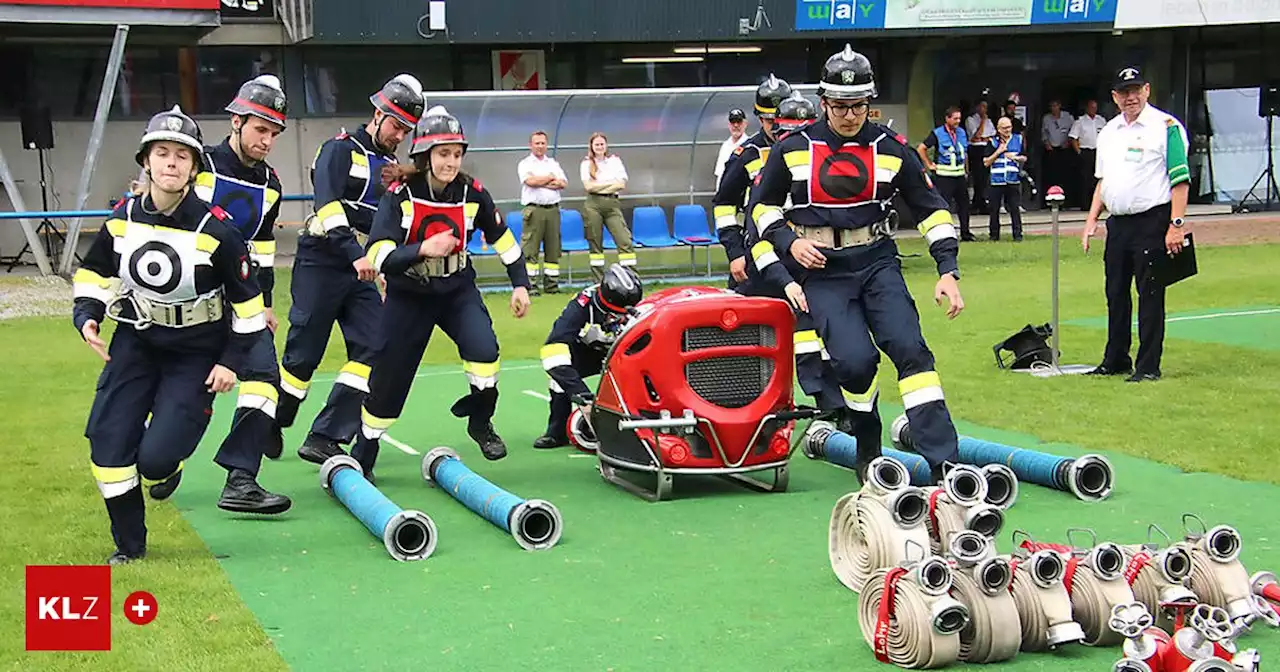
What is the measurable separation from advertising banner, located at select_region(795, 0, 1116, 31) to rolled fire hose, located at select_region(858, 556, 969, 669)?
22508 millimetres

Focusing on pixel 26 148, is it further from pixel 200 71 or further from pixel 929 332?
pixel 929 332

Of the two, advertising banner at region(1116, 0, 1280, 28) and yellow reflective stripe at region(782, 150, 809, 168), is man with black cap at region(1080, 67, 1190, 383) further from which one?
advertising banner at region(1116, 0, 1280, 28)

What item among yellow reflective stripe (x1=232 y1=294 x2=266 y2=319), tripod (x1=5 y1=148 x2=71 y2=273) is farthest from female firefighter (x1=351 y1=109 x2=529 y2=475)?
tripod (x1=5 y1=148 x2=71 y2=273)

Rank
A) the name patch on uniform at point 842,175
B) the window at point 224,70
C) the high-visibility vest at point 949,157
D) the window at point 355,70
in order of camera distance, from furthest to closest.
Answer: the window at point 355,70 < the window at point 224,70 < the high-visibility vest at point 949,157 < the name patch on uniform at point 842,175

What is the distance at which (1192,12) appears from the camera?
29250 millimetres

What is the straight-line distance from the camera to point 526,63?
27484 mm

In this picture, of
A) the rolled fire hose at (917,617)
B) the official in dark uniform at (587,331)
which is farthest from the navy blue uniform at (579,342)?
the rolled fire hose at (917,617)

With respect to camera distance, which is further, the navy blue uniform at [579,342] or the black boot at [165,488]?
the navy blue uniform at [579,342]

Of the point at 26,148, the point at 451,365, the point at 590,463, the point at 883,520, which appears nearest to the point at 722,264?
the point at 451,365

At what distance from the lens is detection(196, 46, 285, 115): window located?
2602 centimetres

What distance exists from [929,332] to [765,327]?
705 cm

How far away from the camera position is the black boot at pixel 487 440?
9.43m

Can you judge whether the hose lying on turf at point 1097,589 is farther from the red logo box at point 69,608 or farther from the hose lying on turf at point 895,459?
the red logo box at point 69,608

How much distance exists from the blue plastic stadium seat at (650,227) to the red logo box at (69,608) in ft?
50.1
